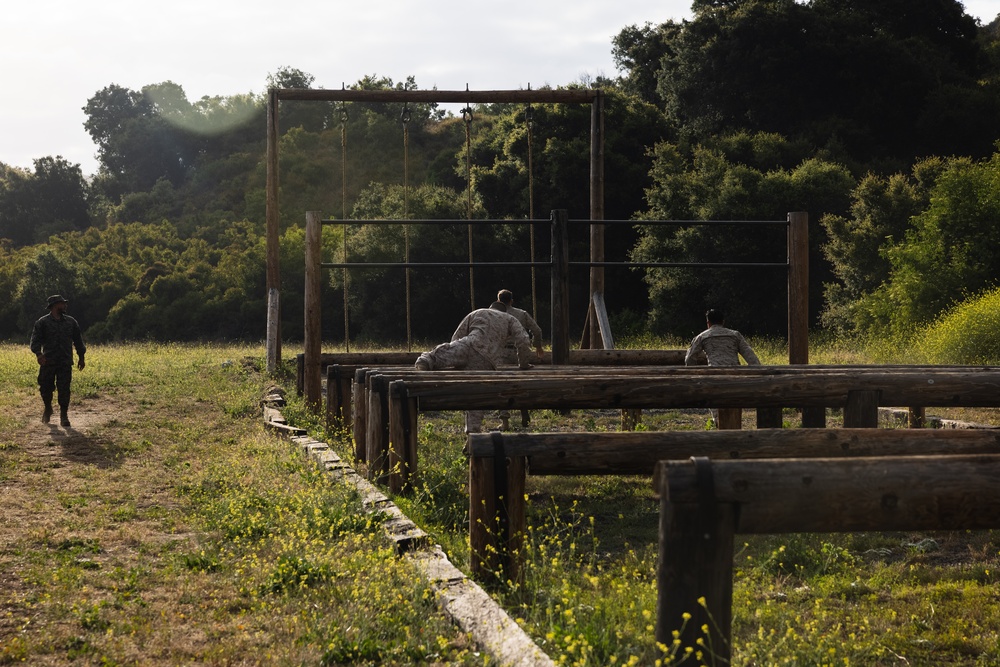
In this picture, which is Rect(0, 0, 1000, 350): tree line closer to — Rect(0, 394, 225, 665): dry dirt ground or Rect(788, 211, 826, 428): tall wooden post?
Rect(788, 211, 826, 428): tall wooden post

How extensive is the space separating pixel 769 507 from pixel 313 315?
11.3m

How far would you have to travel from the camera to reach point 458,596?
17.0 ft

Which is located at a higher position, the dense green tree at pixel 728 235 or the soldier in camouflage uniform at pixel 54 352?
the dense green tree at pixel 728 235

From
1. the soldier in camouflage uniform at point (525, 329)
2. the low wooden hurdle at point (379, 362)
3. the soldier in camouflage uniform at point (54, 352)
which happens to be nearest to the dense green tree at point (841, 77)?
the low wooden hurdle at point (379, 362)

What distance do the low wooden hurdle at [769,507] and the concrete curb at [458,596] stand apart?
76 centimetres

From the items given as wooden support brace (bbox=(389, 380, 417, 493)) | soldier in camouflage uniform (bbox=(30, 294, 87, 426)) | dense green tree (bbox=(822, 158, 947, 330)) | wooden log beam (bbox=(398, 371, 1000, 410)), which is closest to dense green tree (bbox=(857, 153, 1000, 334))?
dense green tree (bbox=(822, 158, 947, 330))

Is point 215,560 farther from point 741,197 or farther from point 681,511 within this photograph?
point 741,197

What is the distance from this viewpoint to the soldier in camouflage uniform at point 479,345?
1070 centimetres

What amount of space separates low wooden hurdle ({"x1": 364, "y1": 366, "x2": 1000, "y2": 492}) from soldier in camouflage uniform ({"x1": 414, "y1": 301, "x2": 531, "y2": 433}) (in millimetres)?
2466

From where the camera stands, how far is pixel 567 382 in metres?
7.94

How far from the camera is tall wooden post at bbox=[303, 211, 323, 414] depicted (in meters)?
14.1

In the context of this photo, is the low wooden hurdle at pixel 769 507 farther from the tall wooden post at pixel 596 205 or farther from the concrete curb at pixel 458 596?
the tall wooden post at pixel 596 205

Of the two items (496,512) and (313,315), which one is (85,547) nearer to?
(496,512)

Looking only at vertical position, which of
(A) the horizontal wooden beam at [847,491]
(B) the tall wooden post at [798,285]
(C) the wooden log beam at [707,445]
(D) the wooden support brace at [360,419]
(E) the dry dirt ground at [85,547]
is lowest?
(E) the dry dirt ground at [85,547]
